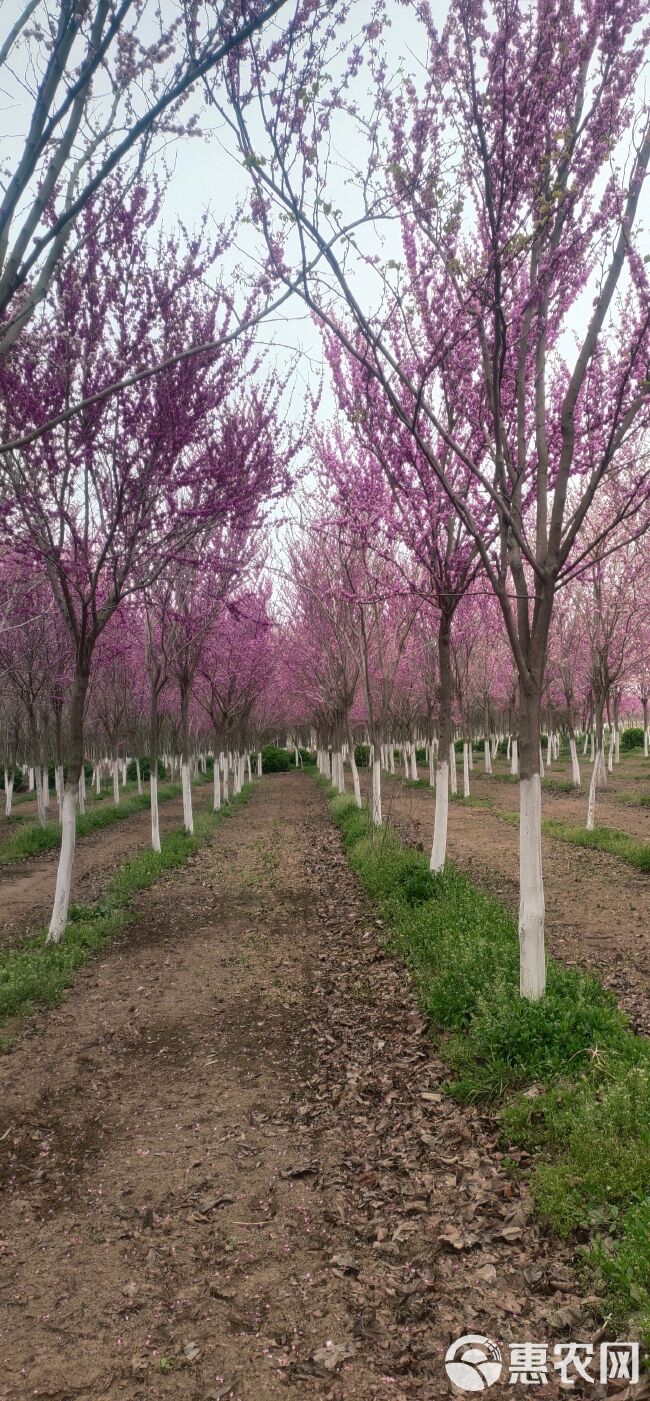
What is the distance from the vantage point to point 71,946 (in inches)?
383

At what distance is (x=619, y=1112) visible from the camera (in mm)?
4480

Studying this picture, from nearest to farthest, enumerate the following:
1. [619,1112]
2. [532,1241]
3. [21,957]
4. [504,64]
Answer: [532,1241] → [619,1112] → [504,64] → [21,957]

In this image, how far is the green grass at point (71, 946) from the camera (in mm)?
8109

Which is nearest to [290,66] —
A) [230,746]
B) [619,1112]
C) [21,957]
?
[619,1112]

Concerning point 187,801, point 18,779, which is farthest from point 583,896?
point 18,779

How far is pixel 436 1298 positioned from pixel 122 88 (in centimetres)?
714

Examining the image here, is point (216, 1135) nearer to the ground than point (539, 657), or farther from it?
nearer to the ground

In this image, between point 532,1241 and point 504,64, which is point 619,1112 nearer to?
point 532,1241

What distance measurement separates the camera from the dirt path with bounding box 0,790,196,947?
475 inches

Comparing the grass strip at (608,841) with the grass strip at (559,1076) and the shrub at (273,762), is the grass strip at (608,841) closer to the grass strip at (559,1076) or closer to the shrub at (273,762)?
the grass strip at (559,1076)

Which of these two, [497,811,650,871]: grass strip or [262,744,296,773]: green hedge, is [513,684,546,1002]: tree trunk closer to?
[497,811,650,871]: grass strip

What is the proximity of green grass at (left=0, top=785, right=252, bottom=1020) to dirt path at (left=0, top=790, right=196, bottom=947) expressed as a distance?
528mm

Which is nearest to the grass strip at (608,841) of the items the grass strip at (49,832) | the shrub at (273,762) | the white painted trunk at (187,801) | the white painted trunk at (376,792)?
the white painted trunk at (376,792)

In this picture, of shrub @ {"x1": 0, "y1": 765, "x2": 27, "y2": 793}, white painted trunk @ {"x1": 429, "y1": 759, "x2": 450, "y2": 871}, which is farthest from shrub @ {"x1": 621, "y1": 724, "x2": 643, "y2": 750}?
white painted trunk @ {"x1": 429, "y1": 759, "x2": 450, "y2": 871}
